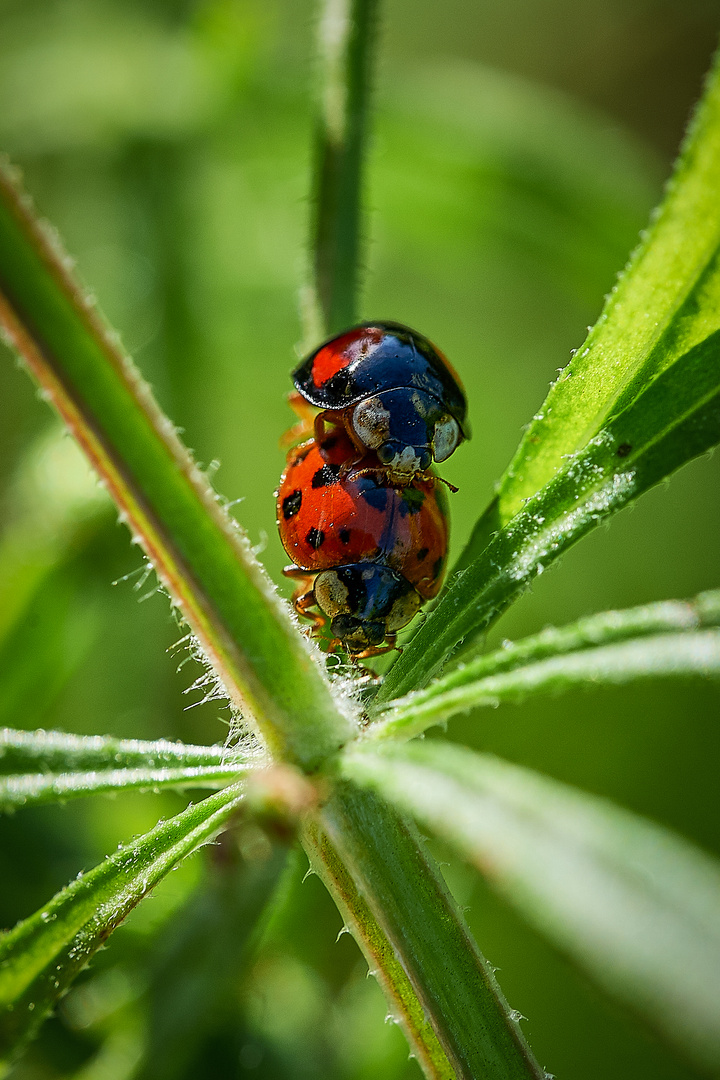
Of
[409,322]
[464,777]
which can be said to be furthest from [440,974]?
[409,322]

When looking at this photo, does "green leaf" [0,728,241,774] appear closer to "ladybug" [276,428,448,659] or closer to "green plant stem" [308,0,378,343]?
"ladybug" [276,428,448,659]

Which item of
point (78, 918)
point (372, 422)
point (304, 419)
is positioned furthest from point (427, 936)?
point (304, 419)

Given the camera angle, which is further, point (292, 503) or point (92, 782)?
point (292, 503)

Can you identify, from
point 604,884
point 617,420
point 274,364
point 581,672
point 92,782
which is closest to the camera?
point 604,884

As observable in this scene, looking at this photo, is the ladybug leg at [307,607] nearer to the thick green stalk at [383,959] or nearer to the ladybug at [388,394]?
the ladybug at [388,394]

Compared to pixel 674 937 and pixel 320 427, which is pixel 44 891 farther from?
pixel 674 937

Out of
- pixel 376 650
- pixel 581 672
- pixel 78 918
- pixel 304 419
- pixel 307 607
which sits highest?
pixel 304 419

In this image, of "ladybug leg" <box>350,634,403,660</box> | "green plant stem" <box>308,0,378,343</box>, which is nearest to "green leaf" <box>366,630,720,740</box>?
"ladybug leg" <box>350,634,403,660</box>

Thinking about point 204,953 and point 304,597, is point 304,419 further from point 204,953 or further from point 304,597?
point 204,953
